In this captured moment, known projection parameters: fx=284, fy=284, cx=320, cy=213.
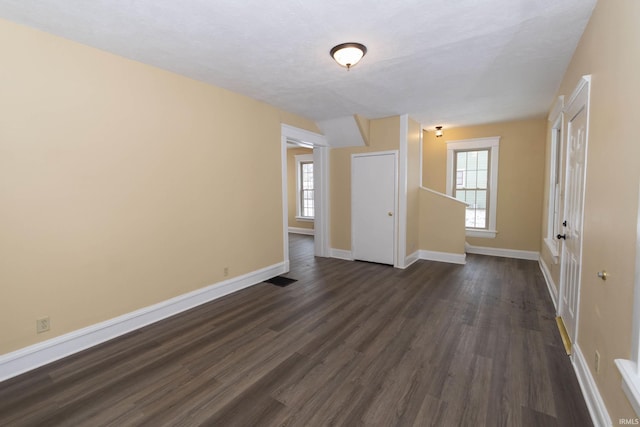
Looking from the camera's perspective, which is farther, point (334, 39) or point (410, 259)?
point (410, 259)

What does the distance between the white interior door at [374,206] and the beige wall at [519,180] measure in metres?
2.23

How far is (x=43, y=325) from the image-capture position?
226 centimetres

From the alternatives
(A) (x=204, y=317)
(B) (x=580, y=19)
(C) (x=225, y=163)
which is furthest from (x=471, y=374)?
(C) (x=225, y=163)

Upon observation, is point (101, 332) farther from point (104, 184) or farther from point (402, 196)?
point (402, 196)

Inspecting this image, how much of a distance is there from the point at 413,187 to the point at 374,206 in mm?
803

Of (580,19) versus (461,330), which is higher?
(580,19)

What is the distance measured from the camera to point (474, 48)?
2525 mm

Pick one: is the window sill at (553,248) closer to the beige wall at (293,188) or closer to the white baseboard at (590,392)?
the white baseboard at (590,392)

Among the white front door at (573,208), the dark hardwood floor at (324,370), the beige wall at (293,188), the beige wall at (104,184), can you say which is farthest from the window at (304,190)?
the white front door at (573,208)

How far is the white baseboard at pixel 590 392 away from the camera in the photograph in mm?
1563

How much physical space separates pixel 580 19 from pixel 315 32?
6.52 ft

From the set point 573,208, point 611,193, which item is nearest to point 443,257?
point 573,208

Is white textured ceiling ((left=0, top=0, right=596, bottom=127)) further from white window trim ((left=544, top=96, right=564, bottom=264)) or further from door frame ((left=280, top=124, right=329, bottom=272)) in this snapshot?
door frame ((left=280, top=124, right=329, bottom=272))

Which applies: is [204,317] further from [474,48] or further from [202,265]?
[474,48]
